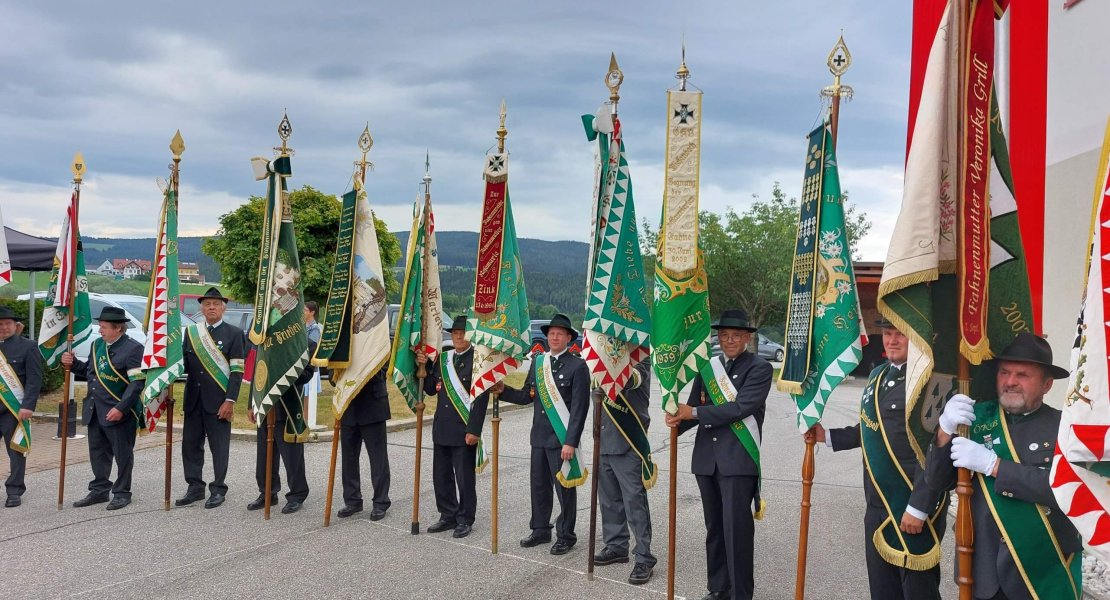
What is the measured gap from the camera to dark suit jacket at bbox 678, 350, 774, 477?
5.20m

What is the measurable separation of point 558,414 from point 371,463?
7.31ft

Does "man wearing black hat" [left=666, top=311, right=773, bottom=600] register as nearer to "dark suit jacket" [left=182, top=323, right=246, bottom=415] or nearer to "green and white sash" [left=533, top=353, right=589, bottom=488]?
"green and white sash" [left=533, top=353, right=589, bottom=488]

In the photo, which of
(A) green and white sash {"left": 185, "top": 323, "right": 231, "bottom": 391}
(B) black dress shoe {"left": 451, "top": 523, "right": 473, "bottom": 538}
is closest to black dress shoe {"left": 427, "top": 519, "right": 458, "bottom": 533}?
(B) black dress shoe {"left": 451, "top": 523, "right": 473, "bottom": 538}

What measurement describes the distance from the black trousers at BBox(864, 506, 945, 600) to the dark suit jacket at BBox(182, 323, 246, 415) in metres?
6.05

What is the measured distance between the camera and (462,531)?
6.74 meters

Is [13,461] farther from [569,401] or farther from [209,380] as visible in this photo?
[569,401]

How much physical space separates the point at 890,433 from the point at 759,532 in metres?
3.07

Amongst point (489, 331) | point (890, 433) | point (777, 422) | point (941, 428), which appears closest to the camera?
point (941, 428)

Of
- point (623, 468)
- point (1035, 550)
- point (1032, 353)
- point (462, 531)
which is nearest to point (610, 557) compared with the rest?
point (623, 468)

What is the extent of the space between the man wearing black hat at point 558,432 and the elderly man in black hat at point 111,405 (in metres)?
3.86

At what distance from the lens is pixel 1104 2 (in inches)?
262

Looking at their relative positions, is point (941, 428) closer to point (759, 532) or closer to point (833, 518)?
point (759, 532)

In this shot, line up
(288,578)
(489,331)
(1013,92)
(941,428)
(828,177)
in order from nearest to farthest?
(941,428) < (828,177) < (288,578) < (489,331) < (1013,92)

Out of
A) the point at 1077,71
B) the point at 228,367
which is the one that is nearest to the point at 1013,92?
the point at 1077,71
